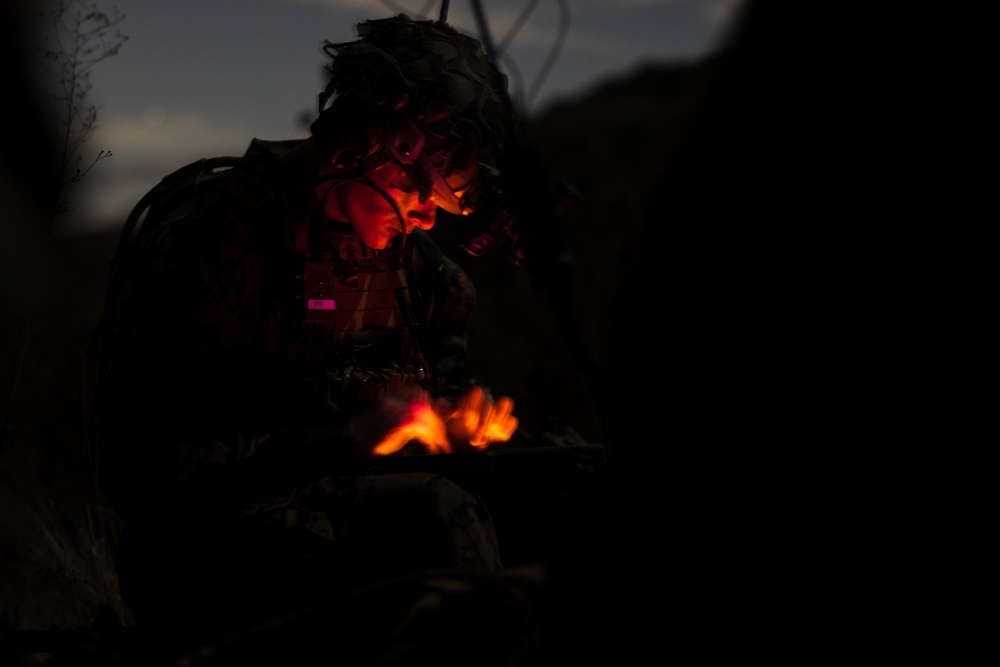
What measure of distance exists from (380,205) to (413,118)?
341mm

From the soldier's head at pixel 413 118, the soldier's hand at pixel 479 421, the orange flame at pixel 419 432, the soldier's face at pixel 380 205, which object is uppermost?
the soldier's head at pixel 413 118

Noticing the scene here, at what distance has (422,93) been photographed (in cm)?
340

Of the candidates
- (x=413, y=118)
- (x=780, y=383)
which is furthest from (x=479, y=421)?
(x=780, y=383)

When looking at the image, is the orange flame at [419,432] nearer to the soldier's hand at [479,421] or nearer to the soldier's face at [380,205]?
the soldier's hand at [479,421]

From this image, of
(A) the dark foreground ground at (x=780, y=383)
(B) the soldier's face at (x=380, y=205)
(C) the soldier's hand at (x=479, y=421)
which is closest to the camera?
(A) the dark foreground ground at (x=780, y=383)

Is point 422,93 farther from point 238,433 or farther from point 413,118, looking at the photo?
point 238,433

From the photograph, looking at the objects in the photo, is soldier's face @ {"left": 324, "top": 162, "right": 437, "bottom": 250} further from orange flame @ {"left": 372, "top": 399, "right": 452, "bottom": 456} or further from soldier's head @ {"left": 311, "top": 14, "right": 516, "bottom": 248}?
orange flame @ {"left": 372, "top": 399, "right": 452, "bottom": 456}

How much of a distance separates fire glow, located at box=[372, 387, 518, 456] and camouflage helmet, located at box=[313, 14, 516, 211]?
89 cm

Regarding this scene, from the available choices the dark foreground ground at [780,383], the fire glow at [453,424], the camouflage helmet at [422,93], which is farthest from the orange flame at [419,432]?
the dark foreground ground at [780,383]

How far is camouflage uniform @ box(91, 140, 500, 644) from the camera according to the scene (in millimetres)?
2816

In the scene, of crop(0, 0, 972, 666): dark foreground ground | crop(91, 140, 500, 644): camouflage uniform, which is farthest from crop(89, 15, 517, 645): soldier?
crop(0, 0, 972, 666): dark foreground ground

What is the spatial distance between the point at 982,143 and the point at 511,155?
3.03 ft

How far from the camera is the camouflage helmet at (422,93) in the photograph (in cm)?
334

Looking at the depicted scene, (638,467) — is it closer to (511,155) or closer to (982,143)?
(511,155)
